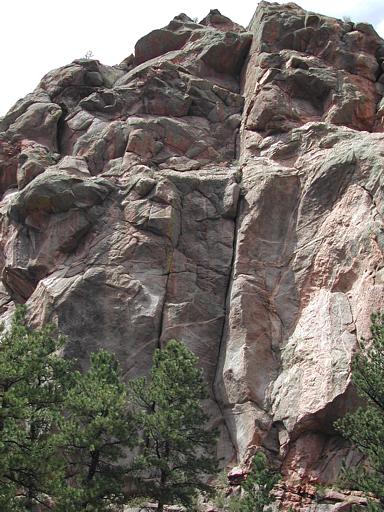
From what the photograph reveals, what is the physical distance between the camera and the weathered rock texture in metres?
27.4

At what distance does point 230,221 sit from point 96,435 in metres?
15.3

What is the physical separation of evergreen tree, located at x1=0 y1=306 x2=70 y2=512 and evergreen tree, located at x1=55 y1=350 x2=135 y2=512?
0.82 meters

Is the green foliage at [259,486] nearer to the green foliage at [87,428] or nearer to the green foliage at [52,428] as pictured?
the green foliage at [87,428]

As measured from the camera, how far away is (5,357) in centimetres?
1980

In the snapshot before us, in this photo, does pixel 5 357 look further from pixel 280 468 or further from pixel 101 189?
pixel 101 189

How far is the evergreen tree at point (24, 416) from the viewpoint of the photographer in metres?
18.3

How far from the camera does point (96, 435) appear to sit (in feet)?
→ 70.8

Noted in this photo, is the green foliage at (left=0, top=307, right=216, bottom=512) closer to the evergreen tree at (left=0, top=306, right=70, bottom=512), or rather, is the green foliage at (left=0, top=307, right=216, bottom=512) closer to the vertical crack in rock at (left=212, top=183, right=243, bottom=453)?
the evergreen tree at (left=0, top=306, right=70, bottom=512)

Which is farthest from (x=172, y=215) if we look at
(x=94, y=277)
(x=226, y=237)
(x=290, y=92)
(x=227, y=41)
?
(x=227, y=41)

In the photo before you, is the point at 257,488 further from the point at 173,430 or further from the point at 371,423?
the point at 371,423

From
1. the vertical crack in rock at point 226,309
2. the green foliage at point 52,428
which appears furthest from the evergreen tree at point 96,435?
the vertical crack in rock at point 226,309

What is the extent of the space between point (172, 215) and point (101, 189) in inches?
170

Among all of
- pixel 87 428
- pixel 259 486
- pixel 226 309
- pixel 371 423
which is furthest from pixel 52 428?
pixel 371 423

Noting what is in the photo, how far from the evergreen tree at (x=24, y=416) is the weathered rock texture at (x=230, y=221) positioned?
8193 millimetres
